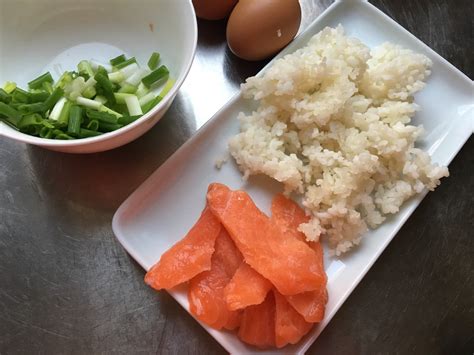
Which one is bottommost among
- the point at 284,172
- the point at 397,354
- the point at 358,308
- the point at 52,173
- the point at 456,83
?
the point at 397,354

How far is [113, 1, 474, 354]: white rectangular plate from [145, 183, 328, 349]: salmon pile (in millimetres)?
45

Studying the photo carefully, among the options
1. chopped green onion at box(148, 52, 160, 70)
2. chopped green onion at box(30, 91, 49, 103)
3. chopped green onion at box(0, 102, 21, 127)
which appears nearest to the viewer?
chopped green onion at box(0, 102, 21, 127)

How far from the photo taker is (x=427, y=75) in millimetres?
1382

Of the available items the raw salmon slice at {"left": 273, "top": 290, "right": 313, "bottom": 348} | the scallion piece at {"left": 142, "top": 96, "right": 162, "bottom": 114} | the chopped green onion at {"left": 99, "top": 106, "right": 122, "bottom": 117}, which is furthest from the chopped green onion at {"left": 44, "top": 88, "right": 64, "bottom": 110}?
the raw salmon slice at {"left": 273, "top": 290, "right": 313, "bottom": 348}

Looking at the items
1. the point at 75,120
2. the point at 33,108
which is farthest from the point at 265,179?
the point at 33,108

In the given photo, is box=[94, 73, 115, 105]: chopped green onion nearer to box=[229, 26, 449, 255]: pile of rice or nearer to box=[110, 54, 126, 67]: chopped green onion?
box=[110, 54, 126, 67]: chopped green onion

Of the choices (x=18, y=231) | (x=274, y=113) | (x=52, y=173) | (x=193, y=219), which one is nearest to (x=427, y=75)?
(x=274, y=113)

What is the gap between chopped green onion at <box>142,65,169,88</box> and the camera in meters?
1.33

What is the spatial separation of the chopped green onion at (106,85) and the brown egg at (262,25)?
362mm

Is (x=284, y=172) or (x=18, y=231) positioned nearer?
(x=284, y=172)

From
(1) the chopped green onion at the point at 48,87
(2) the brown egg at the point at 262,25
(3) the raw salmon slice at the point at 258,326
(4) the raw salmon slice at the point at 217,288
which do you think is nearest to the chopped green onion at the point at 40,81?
(1) the chopped green onion at the point at 48,87

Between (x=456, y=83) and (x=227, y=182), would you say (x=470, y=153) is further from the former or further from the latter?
(x=227, y=182)

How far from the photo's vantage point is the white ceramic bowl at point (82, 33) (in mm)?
1334

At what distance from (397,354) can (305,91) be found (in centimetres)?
78
